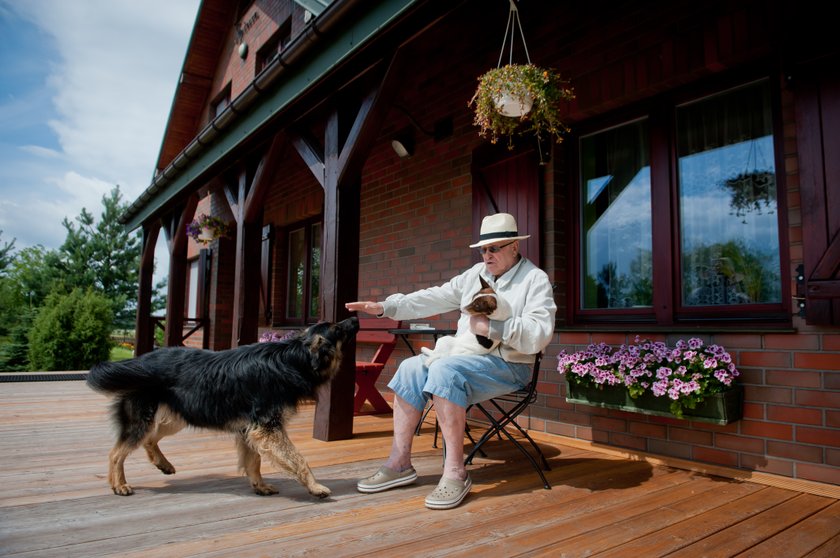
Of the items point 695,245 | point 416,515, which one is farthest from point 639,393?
point 416,515

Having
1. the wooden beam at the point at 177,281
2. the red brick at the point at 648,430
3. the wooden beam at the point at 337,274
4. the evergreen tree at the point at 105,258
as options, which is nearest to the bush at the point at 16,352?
the wooden beam at the point at 177,281

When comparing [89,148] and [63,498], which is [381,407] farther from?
[89,148]

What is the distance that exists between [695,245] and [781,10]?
4.07 ft

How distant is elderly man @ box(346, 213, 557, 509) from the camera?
2.39 metres

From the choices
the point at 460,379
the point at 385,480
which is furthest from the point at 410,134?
the point at 385,480

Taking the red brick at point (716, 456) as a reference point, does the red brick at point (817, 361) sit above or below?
above

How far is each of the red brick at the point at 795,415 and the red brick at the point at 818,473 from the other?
0.64 ft

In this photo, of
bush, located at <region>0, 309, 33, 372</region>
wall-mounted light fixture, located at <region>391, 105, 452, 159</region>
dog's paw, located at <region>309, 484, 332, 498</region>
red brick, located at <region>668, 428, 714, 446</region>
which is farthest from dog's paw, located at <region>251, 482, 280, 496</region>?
bush, located at <region>0, 309, 33, 372</region>

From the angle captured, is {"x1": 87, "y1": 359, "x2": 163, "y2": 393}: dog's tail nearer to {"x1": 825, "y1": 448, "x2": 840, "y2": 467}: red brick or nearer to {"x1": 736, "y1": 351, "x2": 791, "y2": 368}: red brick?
{"x1": 736, "y1": 351, "x2": 791, "y2": 368}: red brick

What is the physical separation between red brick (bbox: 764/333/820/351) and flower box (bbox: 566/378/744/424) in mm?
273

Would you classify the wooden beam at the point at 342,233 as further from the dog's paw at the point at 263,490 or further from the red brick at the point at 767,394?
the red brick at the point at 767,394

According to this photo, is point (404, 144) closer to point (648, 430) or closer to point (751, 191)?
point (751, 191)

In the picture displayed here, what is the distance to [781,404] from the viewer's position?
2.56 metres

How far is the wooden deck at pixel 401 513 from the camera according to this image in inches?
71.4
